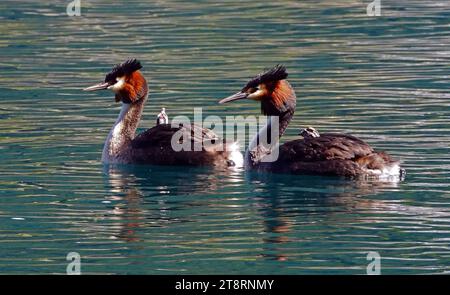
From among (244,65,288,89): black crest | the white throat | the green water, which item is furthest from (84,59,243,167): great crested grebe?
(244,65,288,89): black crest

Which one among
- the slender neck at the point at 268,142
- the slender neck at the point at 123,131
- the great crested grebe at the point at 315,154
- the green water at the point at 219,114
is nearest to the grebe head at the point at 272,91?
the great crested grebe at the point at 315,154

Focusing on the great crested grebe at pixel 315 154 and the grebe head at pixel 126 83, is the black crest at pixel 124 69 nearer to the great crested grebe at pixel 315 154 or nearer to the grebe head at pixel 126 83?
the grebe head at pixel 126 83

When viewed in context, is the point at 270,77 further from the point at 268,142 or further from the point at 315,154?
the point at 315,154

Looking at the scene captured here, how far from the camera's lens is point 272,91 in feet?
55.5

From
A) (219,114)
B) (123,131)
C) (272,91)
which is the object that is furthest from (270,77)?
(219,114)

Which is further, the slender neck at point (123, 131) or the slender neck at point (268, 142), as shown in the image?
the slender neck at point (123, 131)

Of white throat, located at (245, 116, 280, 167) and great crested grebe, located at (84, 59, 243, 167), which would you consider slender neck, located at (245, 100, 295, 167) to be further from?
great crested grebe, located at (84, 59, 243, 167)

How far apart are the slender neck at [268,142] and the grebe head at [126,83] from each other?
1.81m

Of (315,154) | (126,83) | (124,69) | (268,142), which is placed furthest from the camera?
(126,83)

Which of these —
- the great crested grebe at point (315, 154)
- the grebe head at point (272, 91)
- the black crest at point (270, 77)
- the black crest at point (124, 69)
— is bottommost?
the great crested grebe at point (315, 154)

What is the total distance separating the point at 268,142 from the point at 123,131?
1.97 m

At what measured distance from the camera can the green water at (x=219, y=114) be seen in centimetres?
1301

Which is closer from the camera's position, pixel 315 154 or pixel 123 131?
pixel 315 154
